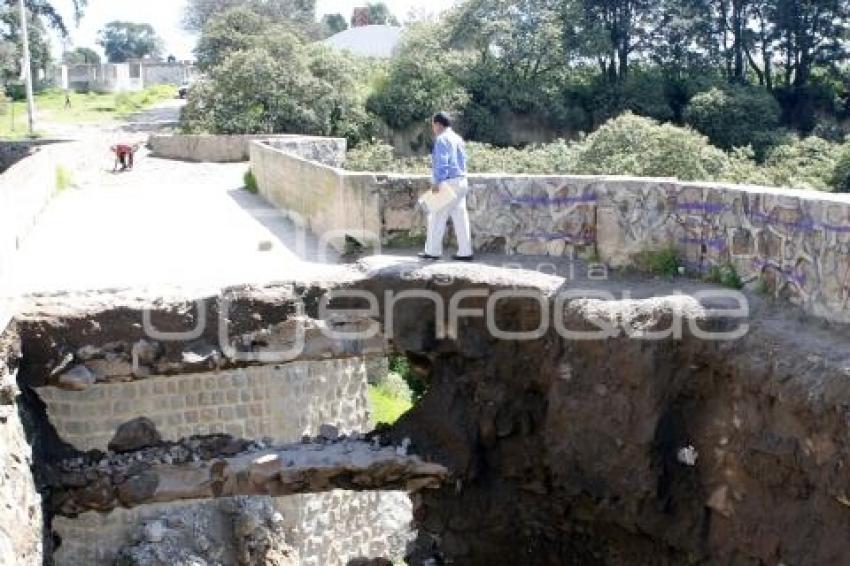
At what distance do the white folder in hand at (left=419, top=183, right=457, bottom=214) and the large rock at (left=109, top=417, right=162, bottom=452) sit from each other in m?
3.46

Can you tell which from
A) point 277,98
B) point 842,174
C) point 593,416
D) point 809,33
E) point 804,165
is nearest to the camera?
point 593,416

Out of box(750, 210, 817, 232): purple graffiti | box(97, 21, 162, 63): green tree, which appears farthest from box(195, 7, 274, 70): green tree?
box(97, 21, 162, 63): green tree

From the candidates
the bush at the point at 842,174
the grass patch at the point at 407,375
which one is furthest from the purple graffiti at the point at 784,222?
the bush at the point at 842,174

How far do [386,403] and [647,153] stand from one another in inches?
265

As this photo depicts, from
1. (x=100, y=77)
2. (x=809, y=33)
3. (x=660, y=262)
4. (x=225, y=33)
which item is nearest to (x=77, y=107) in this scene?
(x=100, y=77)

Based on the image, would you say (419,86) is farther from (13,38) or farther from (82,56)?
(82,56)

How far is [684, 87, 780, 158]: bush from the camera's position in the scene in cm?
2906

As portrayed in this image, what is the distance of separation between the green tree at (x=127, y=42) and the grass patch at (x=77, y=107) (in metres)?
34.3

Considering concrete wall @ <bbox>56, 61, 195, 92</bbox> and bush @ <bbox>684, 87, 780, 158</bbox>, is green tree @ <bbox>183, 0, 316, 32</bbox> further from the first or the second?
bush @ <bbox>684, 87, 780, 158</bbox>

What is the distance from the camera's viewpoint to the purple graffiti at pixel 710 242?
771 cm

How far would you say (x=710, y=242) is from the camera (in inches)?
309

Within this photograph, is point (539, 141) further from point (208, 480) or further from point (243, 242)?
point (208, 480)

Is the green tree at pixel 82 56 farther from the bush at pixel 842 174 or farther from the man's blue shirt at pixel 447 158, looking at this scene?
the man's blue shirt at pixel 447 158

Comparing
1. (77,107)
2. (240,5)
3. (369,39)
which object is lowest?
(77,107)
